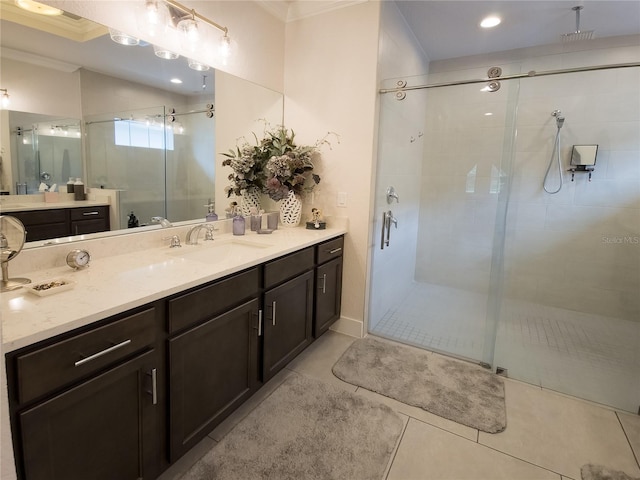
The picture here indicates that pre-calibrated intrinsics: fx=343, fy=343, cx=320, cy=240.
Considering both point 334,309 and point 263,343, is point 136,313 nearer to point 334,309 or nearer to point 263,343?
point 263,343

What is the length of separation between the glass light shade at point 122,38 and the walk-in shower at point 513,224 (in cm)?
164

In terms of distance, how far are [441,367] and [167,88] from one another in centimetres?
251

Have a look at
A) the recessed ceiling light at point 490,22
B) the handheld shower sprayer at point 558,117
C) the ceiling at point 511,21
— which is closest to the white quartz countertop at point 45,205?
the ceiling at point 511,21

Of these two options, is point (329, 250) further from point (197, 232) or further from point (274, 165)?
point (197, 232)

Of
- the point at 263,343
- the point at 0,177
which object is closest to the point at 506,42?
the point at 263,343

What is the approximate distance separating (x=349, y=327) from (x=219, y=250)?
51.4 inches

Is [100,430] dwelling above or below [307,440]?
above

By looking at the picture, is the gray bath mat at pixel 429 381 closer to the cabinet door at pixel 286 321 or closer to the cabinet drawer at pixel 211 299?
the cabinet door at pixel 286 321

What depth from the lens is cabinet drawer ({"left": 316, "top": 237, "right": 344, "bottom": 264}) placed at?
2.36 meters

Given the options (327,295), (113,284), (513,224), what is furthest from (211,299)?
(513,224)

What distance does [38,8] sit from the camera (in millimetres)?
1409

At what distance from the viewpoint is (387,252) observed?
3.07 m

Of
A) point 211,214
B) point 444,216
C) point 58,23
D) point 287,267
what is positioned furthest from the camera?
point 444,216

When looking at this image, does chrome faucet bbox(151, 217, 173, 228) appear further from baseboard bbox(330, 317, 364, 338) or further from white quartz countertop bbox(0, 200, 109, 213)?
baseboard bbox(330, 317, 364, 338)
